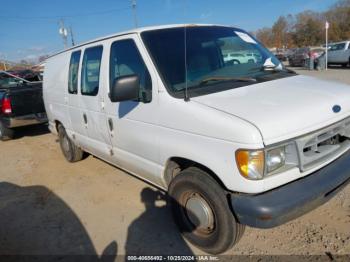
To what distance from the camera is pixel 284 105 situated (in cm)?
264

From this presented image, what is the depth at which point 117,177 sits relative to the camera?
5156 mm

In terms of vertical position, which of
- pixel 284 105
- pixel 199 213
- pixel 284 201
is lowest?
pixel 199 213

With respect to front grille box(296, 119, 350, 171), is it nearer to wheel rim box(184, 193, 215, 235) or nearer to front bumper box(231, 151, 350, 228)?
front bumper box(231, 151, 350, 228)

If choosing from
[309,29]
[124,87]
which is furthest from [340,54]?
[309,29]

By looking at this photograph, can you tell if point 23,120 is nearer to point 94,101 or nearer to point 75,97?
point 75,97

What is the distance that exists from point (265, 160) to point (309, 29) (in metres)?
71.8

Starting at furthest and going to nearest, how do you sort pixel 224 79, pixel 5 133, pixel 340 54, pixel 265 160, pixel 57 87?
pixel 340 54 → pixel 5 133 → pixel 57 87 → pixel 224 79 → pixel 265 160

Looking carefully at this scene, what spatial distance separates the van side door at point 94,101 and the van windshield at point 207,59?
98 centimetres

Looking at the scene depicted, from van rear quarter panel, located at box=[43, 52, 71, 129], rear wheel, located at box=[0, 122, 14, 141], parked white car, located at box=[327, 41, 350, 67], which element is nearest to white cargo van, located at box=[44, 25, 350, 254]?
van rear quarter panel, located at box=[43, 52, 71, 129]

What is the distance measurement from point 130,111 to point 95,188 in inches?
74.1

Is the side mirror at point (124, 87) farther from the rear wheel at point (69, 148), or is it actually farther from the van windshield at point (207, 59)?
the rear wheel at point (69, 148)

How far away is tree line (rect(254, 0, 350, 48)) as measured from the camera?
58438mm

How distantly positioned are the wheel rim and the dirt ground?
0.93 ft

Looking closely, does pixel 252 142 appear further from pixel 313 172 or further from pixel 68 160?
pixel 68 160
